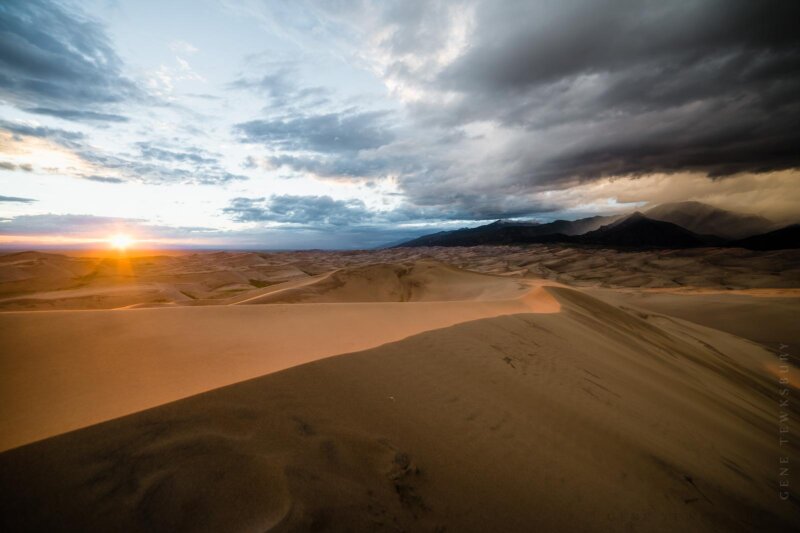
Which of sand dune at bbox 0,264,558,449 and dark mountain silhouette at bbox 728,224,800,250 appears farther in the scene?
dark mountain silhouette at bbox 728,224,800,250

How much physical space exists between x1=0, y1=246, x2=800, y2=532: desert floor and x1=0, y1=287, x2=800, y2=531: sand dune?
0.01m

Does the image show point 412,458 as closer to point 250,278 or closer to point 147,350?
point 147,350

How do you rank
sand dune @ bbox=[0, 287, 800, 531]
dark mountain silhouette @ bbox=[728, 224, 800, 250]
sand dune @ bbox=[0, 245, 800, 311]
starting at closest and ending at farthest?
sand dune @ bbox=[0, 287, 800, 531] < sand dune @ bbox=[0, 245, 800, 311] < dark mountain silhouette @ bbox=[728, 224, 800, 250]

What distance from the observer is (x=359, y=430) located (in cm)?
222

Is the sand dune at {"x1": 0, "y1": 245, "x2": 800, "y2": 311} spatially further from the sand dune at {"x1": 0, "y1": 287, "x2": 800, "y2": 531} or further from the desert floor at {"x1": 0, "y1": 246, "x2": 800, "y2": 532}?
the sand dune at {"x1": 0, "y1": 287, "x2": 800, "y2": 531}

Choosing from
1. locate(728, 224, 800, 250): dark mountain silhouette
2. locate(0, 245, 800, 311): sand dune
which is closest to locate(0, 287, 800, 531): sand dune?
locate(0, 245, 800, 311): sand dune

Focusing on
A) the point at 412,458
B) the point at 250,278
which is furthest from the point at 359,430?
the point at 250,278

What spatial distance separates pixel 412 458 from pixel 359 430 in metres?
0.39

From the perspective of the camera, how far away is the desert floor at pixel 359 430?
1564 mm

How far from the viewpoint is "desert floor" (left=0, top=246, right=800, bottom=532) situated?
1.56 meters

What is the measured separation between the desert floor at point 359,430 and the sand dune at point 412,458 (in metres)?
0.01

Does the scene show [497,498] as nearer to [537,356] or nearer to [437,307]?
[537,356]

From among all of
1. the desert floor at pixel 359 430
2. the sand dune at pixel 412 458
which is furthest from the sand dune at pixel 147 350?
the sand dune at pixel 412 458

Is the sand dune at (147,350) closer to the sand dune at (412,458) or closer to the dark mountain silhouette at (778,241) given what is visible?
the sand dune at (412,458)
